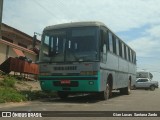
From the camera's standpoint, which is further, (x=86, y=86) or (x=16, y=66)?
(x=16, y=66)

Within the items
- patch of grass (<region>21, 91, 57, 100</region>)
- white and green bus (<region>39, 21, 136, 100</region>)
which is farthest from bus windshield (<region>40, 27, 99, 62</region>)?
patch of grass (<region>21, 91, 57, 100</region>)

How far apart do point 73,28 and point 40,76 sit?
257 centimetres

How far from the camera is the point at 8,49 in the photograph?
2931 cm

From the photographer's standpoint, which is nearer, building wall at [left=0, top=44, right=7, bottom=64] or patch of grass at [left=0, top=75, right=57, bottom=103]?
patch of grass at [left=0, top=75, right=57, bottom=103]

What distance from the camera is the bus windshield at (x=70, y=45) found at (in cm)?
1589

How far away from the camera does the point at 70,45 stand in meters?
16.3

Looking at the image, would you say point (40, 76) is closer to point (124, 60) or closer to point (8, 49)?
point (124, 60)

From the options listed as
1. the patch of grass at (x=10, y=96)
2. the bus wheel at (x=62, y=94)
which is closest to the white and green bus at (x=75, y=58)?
the patch of grass at (x=10, y=96)

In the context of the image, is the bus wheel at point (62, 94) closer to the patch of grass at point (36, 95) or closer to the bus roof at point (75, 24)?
the patch of grass at point (36, 95)

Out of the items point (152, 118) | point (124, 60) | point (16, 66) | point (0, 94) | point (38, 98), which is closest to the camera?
point (152, 118)

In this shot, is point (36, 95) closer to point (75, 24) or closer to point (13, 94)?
point (13, 94)

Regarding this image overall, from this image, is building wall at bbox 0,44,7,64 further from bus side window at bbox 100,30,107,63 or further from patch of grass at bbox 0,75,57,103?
bus side window at bbox 100,30,107,63

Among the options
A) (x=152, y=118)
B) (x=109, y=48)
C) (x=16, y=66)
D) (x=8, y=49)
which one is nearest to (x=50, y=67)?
(x=109, y=48)

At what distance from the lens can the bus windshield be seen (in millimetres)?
15891
